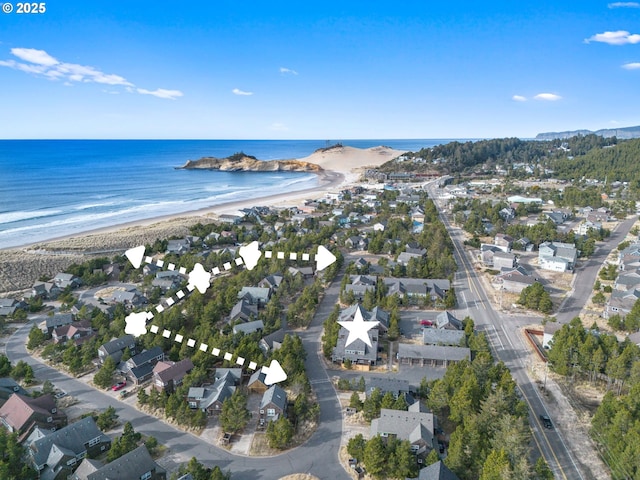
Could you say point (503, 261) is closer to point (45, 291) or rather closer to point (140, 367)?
point (140, 367)

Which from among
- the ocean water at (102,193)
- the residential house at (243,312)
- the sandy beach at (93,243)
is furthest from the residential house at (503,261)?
the ocean water at (102,193)

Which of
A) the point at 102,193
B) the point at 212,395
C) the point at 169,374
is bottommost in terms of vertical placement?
the point at 212,395

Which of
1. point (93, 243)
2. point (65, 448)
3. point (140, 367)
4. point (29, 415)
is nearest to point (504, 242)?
point (140, 367)

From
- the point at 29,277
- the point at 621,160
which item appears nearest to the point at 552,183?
the point at 621,160

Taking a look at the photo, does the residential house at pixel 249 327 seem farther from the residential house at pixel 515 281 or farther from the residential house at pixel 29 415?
the residential house at pixel 515 281

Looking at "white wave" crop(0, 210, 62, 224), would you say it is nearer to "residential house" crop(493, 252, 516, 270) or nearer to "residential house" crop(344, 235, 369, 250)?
"residential house" crop(344, 235, 369, 250)

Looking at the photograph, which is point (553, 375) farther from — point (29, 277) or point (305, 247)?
point (29, 277)
